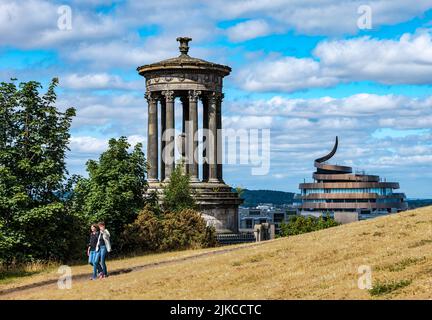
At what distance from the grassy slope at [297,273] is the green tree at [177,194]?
14.8 m

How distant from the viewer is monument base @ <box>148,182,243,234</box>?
52.8 metres

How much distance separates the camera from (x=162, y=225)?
43.5 metres

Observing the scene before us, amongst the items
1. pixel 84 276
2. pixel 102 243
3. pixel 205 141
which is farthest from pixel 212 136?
pixel 102 243

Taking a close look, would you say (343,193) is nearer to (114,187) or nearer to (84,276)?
(114,187)

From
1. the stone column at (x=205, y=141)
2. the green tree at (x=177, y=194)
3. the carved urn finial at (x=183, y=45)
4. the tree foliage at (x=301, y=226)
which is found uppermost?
the carved urn finial at (x=183, y=45)

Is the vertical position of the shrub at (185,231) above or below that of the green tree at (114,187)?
below

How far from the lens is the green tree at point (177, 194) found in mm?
47906

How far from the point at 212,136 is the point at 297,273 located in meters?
30.8

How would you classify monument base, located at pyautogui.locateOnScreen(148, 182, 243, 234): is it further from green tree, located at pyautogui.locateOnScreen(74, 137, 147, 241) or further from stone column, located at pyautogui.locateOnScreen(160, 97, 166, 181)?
green tree, located at pyautogui.locateOnScreen(74, 137, 147, 241)

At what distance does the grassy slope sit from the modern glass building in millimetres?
156279

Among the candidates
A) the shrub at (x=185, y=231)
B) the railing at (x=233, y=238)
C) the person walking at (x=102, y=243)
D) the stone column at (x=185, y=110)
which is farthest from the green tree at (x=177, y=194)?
the person walking at (x=102, y=243)

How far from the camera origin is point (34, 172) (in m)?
36.8

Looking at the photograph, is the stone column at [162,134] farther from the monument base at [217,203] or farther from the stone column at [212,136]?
the stone column at [212,136]
